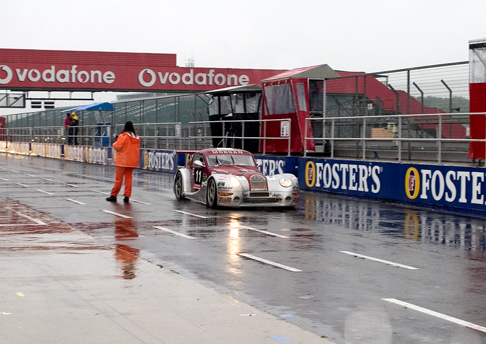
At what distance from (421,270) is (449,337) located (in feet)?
10.8

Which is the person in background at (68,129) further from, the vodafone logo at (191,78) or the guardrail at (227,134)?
the guardrail at (227,134)

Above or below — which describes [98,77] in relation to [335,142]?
above

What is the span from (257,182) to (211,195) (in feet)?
3.74

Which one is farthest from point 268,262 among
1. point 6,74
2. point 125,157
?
point 6,74

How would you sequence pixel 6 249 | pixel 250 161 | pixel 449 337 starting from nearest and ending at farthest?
pixel 449 337 → pixel 6 249 → pixel 250 161

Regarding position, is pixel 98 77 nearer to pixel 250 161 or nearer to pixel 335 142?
pixel 335 142

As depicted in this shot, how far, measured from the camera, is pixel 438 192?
17.4 metres

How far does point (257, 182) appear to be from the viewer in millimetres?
17062

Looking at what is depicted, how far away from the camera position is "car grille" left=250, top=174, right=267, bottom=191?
55.8ft

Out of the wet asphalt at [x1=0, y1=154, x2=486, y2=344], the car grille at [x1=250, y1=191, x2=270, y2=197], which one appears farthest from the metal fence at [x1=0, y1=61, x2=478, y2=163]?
the car grille at [x1=250, y1=191, x2=270, y2=197]

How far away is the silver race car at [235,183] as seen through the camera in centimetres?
1694

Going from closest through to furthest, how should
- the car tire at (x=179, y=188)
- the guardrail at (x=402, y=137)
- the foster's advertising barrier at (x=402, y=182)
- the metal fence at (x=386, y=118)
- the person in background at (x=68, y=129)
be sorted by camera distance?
the foster's advertising barrier at (x=402, y=182) → the guardrail at (x=402, y=137) → the metal fence at (x=386, y=118) → the car tire at (x=179, y=188) → the person in background at (x=68, y=129)

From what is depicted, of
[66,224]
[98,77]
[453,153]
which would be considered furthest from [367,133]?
[98,77]

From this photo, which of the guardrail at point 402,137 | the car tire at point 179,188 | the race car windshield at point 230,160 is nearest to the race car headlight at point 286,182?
the race car windshield at point 230,160
